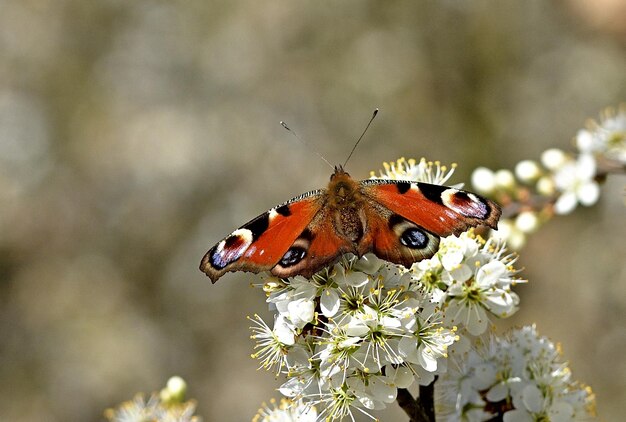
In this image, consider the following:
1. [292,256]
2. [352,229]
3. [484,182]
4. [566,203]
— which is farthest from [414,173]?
[566,203]

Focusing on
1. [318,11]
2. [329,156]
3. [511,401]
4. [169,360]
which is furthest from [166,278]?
[511,401]

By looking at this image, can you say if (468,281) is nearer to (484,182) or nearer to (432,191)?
(432,191)

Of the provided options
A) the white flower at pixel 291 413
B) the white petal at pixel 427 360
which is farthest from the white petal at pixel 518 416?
the white flower at pixel 291 413

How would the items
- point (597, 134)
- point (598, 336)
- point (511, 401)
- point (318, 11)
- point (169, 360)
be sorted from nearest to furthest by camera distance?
1. point (511, 401)
2. point (597, 134)
3. point (598, 336)
4. point (169, 360)
5. point (318, 11)

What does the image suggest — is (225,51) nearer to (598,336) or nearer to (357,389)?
(598,336)

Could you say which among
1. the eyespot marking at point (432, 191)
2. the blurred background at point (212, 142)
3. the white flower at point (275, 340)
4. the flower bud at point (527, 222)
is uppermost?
the blurred background at point (212, 142)

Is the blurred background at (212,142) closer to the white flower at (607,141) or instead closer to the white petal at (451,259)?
the white flower at (607,141)

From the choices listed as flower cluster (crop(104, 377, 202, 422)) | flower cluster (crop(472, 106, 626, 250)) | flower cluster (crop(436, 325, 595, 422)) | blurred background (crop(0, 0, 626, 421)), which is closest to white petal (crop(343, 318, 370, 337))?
flower cluster (crop(436, 325, 595, 422))
